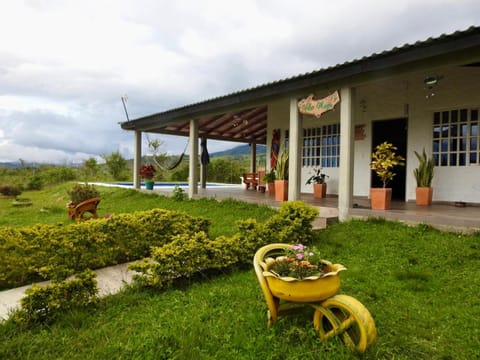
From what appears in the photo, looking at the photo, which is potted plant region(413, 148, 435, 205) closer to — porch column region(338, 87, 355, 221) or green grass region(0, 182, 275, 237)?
porch column region(338, 87, 355, 221)

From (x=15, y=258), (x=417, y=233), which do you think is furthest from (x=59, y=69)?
(x=417, y=233)

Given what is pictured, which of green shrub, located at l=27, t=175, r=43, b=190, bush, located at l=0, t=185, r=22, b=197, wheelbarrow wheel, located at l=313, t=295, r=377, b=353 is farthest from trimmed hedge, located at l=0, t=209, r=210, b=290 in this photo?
green shrub, located at l=27, t=175, r=43, b=190

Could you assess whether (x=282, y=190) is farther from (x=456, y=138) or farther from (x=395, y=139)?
(x=456, y=138)

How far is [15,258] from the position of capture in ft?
10.6

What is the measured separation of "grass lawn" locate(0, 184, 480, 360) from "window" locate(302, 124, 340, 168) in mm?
5333

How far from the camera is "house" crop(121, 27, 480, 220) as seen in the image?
468 cm

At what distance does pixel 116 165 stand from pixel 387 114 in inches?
697

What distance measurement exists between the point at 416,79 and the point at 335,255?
512 cm

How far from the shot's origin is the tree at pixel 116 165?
20.6 meters

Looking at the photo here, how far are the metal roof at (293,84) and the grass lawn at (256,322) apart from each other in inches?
104

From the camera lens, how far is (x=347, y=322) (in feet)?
6.44

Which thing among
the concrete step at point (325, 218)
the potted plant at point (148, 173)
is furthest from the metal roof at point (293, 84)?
the concrete step at point (325, 218)

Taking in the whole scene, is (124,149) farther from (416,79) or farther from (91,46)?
(416,79)

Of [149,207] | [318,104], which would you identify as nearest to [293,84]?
[318,104]
